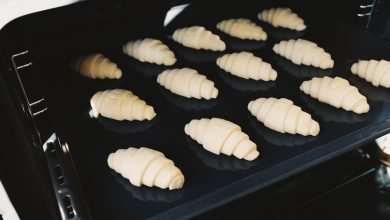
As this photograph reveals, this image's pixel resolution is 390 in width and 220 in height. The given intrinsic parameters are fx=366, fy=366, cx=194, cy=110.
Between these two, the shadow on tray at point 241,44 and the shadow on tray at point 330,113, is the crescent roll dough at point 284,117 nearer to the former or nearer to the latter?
the shadow on tray at point 330,113

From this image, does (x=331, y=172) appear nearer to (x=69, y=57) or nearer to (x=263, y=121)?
(x=263, y=121)

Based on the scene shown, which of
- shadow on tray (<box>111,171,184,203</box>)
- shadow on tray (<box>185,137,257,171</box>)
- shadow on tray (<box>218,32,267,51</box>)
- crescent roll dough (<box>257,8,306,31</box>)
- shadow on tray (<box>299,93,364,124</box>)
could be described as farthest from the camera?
crescent roll dough (<box>257,8,306,31</box>)

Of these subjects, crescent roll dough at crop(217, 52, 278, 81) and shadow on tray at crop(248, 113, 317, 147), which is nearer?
shadow on tray at crop(248, 113, 317, 147)

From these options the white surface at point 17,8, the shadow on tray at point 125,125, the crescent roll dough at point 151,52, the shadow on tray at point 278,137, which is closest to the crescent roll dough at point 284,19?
the crescent roll dough at point 151,52

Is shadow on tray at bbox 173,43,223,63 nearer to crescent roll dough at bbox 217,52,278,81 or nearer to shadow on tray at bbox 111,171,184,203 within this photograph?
crescent roll dough at bbox 217,52,278,81

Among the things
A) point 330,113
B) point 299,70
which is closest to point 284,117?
point 330,113

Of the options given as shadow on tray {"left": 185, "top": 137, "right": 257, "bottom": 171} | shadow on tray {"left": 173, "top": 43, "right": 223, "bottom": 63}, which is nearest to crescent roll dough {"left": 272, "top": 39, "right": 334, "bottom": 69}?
shadow on tray {"left": 173, "top": 43, "right": 223, "bottom": 63}

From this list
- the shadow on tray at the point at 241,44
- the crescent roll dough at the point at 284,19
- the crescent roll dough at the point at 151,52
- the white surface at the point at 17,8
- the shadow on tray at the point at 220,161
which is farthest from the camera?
the crescent roll dough at the point at 284,19
